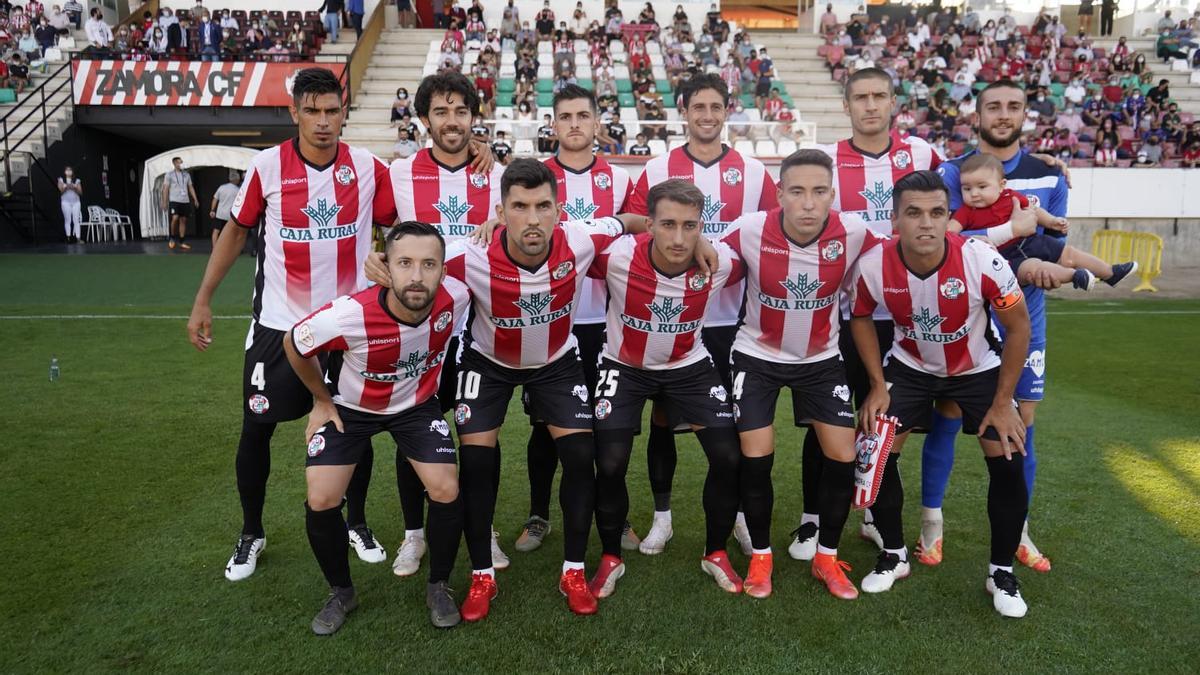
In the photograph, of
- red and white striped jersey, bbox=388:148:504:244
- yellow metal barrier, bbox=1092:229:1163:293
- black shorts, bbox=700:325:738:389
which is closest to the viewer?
red and white striped jersey, bbox=388:148:504:244

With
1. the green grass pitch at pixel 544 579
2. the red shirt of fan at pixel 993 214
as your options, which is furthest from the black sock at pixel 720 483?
the red shirt of fan at pixel 993 214

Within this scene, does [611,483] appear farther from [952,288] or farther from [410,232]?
[952,288]

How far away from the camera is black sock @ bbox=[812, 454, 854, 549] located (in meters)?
3.47

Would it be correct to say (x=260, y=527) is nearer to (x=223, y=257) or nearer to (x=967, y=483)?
(x=223, y=257)

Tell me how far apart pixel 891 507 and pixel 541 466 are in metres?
1.54

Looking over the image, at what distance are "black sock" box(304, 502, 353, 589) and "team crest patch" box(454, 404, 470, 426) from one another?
548 mm

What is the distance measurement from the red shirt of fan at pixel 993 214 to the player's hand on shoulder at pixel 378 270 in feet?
7.80

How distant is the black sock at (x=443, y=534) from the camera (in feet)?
10.6

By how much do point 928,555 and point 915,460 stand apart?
4.93 feet

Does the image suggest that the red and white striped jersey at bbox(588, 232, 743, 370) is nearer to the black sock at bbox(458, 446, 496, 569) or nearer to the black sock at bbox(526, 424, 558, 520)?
the black sock at bbox(526, 424, 558, 520)

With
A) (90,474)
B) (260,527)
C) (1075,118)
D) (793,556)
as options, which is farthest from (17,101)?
(1075,118)

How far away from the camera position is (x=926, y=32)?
24.9 m

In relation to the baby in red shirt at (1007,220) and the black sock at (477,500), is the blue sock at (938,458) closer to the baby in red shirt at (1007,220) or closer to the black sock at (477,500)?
the baby in red shirt at (1007,220)

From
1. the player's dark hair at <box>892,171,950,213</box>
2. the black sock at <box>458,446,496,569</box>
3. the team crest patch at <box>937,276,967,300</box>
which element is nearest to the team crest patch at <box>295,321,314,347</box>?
the black sock at <box>458,446,496,569</box>
